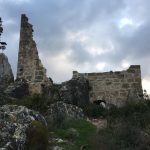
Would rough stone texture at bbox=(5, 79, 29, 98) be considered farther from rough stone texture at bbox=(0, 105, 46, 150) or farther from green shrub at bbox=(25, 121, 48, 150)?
green shrub at bbox=(25, 121, 48, 150)

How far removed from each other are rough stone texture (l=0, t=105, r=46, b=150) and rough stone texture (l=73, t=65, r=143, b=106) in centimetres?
972

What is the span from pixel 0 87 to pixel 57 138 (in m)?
10.4

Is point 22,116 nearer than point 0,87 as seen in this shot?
Yes

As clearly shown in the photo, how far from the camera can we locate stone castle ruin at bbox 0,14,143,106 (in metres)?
26.0

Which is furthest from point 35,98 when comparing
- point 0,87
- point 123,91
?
point 123,91

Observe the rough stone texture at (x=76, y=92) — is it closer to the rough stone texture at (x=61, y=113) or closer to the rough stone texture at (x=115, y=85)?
the rough stone texture at (x=115, y=85)

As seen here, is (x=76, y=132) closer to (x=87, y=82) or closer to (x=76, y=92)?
(x=76, y=92)

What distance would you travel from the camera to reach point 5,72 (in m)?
28.3

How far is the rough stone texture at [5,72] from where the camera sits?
27.9m

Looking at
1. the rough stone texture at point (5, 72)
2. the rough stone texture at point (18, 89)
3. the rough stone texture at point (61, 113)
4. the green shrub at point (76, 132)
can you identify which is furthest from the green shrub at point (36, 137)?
the rough stone texture at point (5, 72)

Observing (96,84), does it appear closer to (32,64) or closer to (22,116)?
(32,64)

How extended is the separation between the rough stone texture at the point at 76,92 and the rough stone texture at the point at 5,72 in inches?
153

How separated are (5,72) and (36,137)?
44.5 ft

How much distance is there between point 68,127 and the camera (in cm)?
1905
